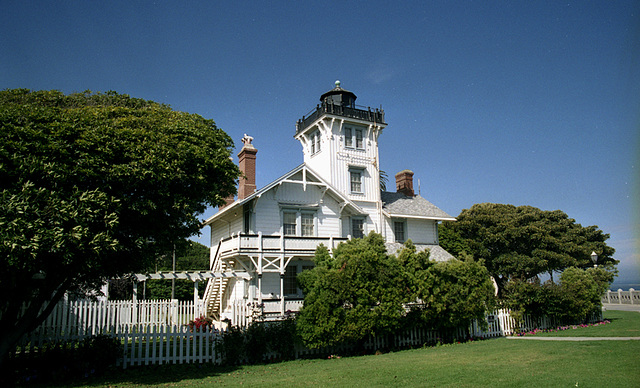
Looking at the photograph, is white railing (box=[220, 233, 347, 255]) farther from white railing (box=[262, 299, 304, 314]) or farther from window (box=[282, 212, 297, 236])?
white railing (box=[262, 299, 304, 314])

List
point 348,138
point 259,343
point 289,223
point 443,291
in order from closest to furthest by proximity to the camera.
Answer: point 259,343 < point 443,291 < point 289,223 < point 348,138

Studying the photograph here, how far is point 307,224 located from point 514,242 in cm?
2230

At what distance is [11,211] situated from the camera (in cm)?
1033

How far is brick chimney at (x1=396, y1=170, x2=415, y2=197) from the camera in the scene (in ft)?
102

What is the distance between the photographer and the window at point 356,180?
89.4ft

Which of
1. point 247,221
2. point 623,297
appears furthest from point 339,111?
point 623,297

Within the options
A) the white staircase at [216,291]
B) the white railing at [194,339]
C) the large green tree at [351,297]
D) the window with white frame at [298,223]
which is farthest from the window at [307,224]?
the white railing at [194,339]

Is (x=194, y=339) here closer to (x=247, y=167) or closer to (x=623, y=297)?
(x=247, y=167)

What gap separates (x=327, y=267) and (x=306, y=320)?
2294 mm

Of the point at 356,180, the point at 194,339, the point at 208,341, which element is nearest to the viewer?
the point at 194,339

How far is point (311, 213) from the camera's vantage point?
24.5 meters

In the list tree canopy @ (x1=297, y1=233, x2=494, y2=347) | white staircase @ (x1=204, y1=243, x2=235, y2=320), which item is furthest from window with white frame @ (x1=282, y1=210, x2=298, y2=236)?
tree canopy @ (x1=297, y1=233, x2=494, y2=347)

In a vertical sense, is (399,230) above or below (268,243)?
above

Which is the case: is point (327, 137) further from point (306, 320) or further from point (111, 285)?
point (111, 285)
